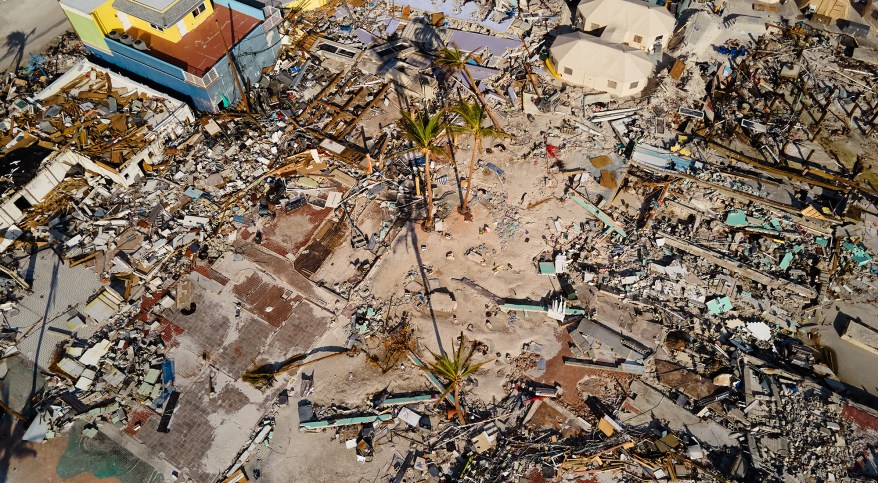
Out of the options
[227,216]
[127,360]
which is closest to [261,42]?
[227,216]

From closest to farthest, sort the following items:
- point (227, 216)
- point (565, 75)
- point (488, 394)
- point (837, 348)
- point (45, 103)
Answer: point (488, 394) < point (837, 348) < point (227, 216) < point (45, 103) < point (565, 75)

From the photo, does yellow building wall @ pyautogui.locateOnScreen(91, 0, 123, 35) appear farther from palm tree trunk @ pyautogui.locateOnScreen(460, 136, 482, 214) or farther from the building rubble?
palm tree trunk @ pyautogui.locateOnScreen(460, 136, 482, 214)

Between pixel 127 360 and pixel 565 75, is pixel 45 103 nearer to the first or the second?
pixel 127 360

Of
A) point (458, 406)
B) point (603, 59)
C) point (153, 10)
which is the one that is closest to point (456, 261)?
point (458, 406)

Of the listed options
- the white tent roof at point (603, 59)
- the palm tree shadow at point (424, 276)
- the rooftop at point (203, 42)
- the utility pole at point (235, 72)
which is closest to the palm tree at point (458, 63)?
the white tent roof at point (603, 59)

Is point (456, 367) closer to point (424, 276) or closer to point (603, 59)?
point (424, 276)

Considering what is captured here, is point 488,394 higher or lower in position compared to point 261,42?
lower
